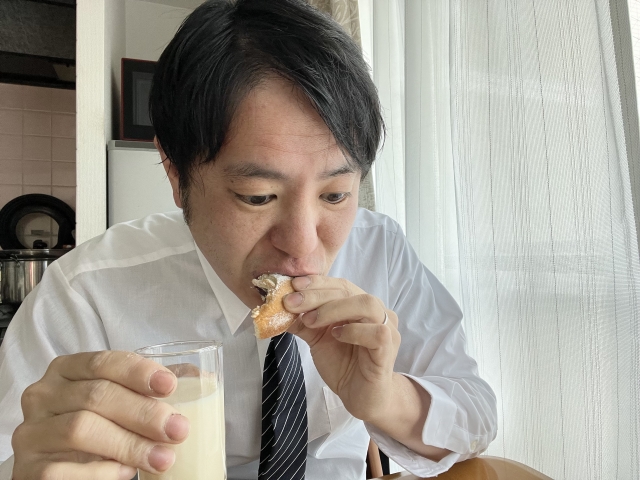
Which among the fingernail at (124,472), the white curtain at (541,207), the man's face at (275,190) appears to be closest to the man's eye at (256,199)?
the man's face at (275,190)

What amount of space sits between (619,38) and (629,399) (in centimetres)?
89

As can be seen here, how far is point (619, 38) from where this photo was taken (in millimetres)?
1193

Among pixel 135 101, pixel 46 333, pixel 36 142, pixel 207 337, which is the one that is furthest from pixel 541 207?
pixel 36 142

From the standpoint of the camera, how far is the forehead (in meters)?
0.89

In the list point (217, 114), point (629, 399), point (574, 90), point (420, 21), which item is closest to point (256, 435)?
point (217, 114)

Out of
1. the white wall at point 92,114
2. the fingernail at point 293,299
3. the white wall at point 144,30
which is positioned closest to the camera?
the fingernail at point 293,299

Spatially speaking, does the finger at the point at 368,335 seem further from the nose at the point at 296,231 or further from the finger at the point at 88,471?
the finger at the point at 88,471

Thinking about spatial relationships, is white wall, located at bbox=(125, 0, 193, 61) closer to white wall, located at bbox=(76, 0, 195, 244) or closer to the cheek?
white wall, located at bbox=(76, 0, 195, 244)

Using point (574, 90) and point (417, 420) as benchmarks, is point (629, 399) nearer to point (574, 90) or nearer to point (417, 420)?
point (417, 420)

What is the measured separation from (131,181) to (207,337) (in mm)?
1745

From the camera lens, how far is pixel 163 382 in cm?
63

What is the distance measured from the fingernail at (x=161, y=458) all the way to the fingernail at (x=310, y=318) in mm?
329

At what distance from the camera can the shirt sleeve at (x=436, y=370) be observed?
109cm

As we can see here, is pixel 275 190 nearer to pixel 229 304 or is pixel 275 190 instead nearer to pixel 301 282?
pixel 301 282
